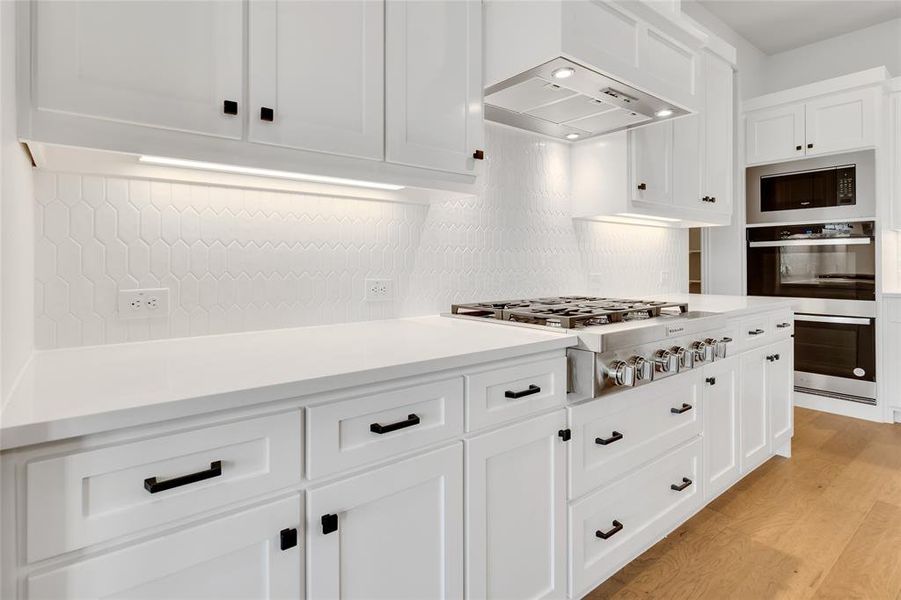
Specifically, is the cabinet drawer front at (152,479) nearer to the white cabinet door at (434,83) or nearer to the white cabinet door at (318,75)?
the white cabinet door at (318,75)

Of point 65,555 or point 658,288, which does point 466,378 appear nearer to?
point 65,555

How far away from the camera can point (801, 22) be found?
13.0ft

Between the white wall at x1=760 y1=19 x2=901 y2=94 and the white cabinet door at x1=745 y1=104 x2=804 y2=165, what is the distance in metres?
0.78

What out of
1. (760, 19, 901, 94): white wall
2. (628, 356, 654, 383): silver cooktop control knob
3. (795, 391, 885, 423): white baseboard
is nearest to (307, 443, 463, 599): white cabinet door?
(628, 356, 654, 383): silver cooktop control knob

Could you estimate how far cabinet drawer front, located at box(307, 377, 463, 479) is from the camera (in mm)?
1002

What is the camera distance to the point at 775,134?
12.9ft

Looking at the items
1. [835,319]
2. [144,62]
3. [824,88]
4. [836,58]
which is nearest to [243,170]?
[144,62]

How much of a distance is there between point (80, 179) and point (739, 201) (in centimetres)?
442

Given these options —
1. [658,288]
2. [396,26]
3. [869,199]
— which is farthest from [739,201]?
[396,26]

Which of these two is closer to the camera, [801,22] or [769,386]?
[769,386]

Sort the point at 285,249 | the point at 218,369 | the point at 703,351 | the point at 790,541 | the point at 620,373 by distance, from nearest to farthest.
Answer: the point at 218,369 → the point at 620,373 → the point at 285,249 → the point at 703,351 → the point at 790,541

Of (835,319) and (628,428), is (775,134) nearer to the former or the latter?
(835,319)

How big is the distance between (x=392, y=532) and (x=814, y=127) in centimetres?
431

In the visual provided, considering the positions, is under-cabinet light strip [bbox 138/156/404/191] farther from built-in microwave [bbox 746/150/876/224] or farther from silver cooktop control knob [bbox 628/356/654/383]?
built-in microwave [bbox 746/150/876/224]
